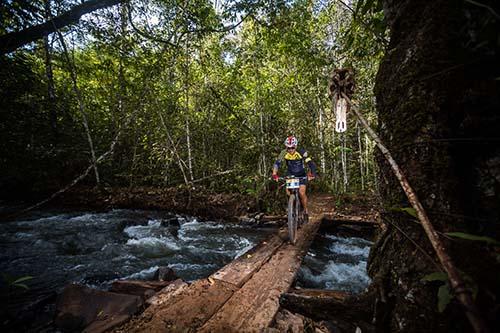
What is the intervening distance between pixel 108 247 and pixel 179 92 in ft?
20.9

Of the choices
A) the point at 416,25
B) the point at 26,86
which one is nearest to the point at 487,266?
the point at 416,25

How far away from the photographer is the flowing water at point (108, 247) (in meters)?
4.47

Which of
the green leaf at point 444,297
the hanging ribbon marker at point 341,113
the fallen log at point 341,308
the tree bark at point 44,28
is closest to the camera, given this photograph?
the green leaf at point 444,297

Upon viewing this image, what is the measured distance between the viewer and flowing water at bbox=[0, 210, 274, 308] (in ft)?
14.7

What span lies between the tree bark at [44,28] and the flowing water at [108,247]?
13.8 ft

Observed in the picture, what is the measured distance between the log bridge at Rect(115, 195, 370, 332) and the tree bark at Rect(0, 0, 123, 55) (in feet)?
17.5

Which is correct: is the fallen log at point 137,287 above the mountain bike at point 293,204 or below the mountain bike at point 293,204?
below

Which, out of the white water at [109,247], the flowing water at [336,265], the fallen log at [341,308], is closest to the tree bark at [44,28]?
the white water at [109,247]

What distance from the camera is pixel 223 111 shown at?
40.3ft

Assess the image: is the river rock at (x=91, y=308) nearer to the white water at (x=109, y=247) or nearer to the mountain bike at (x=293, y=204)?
the white water at (x=109, y=247)

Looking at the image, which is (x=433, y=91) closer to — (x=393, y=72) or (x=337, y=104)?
(x=393, y=72)

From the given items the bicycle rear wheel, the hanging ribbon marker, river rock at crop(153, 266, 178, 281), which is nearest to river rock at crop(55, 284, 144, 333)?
river rock at crop(153, 266, 178, 281)

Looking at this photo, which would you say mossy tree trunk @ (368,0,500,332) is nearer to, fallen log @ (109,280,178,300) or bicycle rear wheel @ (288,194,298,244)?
fallen log @ (109,280,178,300)

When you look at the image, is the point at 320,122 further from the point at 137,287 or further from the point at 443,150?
the point at 443,150
